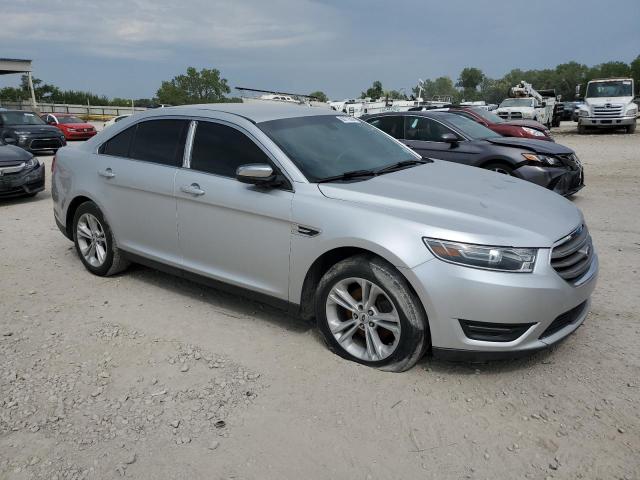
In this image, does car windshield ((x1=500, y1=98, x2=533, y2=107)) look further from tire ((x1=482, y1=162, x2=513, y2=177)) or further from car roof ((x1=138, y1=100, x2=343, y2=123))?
car roof ((x1=138, y1=100, x2=343, y2=123))

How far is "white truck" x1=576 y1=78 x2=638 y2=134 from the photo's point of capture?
22594mm

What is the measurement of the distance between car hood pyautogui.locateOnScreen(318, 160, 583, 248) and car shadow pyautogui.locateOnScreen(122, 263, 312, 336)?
112 cm

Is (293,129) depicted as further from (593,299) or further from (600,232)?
(600,232)

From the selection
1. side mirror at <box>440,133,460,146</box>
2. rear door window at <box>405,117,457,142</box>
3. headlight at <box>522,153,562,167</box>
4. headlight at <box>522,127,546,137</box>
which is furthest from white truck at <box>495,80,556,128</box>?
headlight at <box>522,153,562,167</box>

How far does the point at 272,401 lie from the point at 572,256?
2031 millimetres

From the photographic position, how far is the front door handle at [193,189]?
4.08 m

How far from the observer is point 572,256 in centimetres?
329

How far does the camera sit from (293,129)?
4090 mm

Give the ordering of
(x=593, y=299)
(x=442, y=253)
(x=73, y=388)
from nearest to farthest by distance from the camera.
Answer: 1. (x=442, y=253)
2. (x=73, y=388)
3. (x=593, y=299)

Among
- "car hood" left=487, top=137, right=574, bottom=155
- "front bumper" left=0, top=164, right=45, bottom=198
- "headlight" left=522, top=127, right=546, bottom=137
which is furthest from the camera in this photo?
"headlight" left=522, top=127, right=546, bottom=137

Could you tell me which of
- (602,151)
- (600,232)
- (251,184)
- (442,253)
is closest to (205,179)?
(251,184)

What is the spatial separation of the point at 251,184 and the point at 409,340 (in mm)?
1548

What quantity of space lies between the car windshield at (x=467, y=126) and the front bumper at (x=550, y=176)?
1142mm

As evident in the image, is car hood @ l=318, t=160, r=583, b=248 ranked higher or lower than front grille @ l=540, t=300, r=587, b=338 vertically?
higher
